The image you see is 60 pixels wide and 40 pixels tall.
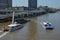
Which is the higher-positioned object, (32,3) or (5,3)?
(5,3)

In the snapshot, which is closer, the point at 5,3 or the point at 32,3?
the point at 5,3

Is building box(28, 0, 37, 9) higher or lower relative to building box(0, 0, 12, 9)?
lower

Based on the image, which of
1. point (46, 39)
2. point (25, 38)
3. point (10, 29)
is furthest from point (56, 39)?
point (10, 29)

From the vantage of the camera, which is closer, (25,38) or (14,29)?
(25,38)

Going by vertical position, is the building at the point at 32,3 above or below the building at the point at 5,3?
below

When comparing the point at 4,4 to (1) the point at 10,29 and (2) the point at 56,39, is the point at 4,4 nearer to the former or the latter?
(1) the point at 10,29

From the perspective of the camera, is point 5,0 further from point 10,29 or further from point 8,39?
point 8,39

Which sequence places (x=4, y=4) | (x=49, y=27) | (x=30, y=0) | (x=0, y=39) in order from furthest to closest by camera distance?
(x=30, y=0) → (x=4, y=4) → (x=49, y=27) → (x=0, y=39)

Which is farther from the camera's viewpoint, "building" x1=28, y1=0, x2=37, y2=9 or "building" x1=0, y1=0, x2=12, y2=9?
"building" x1=28, y1=0, x2=37, y2=9

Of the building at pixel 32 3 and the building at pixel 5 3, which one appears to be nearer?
the building at pixel 5 3

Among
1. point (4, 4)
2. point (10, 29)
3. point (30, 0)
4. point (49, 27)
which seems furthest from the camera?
point (30, 0)
